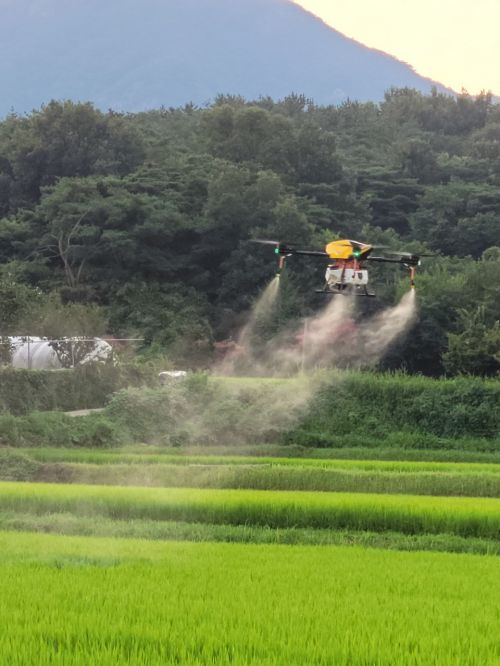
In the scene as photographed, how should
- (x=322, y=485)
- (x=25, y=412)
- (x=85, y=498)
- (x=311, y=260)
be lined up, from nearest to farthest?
(x=85, y=498) < (x=322, y=485) < (x=25, y=412) < (x=311, y=260)

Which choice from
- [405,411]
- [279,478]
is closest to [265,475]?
[279,478]

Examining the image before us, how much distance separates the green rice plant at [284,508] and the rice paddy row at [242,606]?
2974mm

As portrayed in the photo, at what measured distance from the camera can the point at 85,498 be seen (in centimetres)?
1830

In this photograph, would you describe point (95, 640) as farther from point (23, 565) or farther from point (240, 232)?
point (240, 232)

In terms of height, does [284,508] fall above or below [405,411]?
above

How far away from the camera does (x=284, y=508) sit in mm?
17500

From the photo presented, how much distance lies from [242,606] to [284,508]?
765 centimetres

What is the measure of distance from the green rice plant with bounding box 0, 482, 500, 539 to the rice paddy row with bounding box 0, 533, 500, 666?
9.76ft

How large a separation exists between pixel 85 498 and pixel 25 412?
17964mm

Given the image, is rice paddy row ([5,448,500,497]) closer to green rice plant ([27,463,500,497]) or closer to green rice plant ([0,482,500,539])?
green rice plant ([27,463,500,497])

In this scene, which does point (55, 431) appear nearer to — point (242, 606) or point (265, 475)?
point (265, 475)

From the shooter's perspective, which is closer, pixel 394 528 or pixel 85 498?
pixel 394 528

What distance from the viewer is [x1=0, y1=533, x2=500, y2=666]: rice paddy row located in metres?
8.31

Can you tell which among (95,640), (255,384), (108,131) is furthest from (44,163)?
(95,640)
